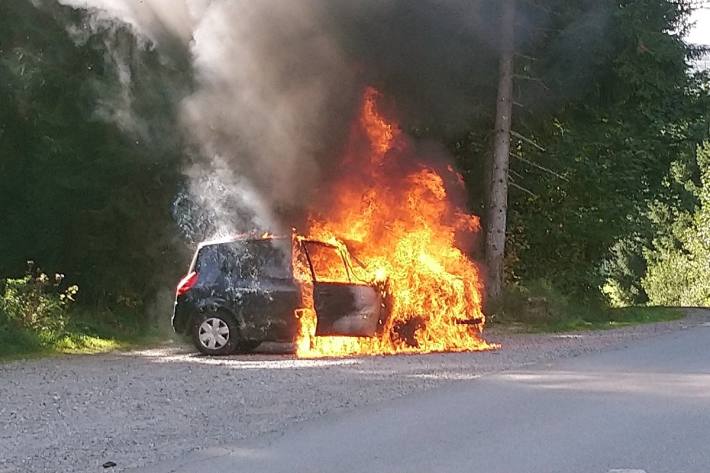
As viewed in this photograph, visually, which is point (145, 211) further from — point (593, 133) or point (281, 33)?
point (593, 133)

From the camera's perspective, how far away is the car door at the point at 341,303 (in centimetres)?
1455

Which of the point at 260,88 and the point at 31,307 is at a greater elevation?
the point at 260,88

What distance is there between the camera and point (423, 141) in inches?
824

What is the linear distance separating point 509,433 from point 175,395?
3895mm

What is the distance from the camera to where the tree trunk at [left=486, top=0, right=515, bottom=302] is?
22.5 m

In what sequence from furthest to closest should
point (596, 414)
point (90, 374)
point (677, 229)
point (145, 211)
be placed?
point (677, 229) → point (145, 211) → point (90, 374) → point (596, 414)

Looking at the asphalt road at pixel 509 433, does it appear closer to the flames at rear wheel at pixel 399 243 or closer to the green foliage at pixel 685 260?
the flames at rear wheel at pixel 399 243

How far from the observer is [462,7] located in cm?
1997

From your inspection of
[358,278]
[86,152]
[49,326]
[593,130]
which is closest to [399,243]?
[358,278]

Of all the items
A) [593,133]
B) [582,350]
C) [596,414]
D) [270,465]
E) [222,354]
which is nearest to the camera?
[270,465]

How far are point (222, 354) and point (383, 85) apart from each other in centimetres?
636

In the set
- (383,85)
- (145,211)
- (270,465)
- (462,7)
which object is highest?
(462,7)

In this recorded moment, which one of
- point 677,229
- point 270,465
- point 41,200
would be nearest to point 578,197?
point 41,200

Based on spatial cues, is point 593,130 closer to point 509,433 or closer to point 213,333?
point 213,333
